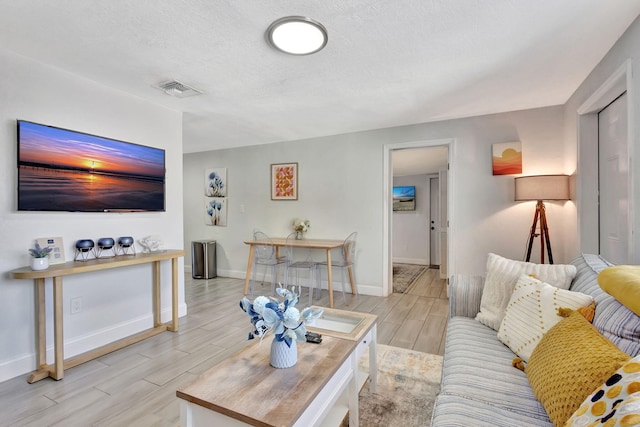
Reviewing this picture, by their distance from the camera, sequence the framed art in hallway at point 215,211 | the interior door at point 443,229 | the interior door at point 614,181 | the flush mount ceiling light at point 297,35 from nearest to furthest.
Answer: the flush mount ceiling light at point 297,35, the interior door at point 614,181, the interior door at point 443,229, the framed art in hallway at point 215,211

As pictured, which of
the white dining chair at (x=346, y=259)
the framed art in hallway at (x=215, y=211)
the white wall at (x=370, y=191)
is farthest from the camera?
the framed art in hallway at (x=215, y=211)

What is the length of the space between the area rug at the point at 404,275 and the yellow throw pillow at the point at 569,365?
316 centimetres

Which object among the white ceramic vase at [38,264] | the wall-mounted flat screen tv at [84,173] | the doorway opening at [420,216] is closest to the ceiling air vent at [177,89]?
the wall-mounted flat screen tv at [84,173]

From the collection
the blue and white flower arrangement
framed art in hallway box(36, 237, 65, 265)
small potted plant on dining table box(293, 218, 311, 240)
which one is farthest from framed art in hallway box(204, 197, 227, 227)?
the blue and white flower arrangement

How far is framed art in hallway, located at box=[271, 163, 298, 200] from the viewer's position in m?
4.68

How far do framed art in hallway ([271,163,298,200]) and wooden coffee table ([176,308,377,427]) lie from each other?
329 centimetres

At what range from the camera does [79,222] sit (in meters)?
2.47

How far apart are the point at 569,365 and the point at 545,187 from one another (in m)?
2.42

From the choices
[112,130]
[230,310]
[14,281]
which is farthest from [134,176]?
[230,310]

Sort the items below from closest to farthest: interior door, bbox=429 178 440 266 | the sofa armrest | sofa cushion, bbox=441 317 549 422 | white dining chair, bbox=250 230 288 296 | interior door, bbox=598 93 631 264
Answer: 1. sofa cushion, bbox=441 317 549 422
2. the sofa armrest
3. interior door, bbox=598 93 631 264
4. white dining chair, bbox=250 230 288 296
5. interior door, bbox=429 178 440 266

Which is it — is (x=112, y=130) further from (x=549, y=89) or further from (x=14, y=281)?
(x=549, y=89)

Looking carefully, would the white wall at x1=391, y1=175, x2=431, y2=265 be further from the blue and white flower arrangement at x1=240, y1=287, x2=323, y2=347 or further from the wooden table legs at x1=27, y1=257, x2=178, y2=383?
the blue and white flower arrangement at x1=240, y1=287, x2=323, y2=347

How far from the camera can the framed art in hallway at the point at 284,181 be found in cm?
468

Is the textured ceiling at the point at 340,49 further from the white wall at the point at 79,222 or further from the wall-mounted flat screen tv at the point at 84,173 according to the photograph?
the wall-mounted flat screen tv at the point at 84,173
